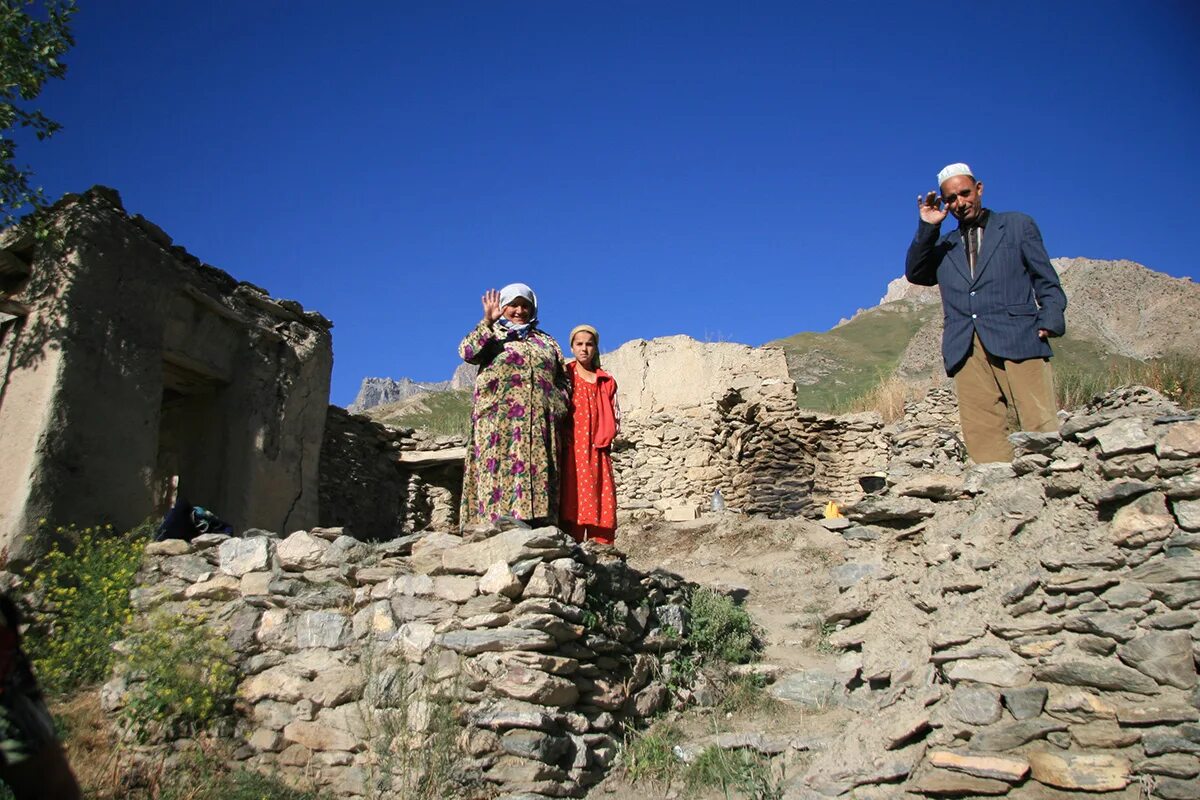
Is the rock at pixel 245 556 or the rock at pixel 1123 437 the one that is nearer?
the rock at pixel 1123 437

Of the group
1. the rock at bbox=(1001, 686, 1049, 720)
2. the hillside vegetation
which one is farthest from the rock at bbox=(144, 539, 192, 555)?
the hillside vegetation

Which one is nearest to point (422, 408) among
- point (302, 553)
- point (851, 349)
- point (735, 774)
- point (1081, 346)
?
point (1081, 346)

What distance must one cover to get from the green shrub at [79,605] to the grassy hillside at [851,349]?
2434 centimetres

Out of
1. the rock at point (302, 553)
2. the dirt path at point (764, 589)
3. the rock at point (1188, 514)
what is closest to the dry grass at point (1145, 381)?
the dirt path at point (764, 589)

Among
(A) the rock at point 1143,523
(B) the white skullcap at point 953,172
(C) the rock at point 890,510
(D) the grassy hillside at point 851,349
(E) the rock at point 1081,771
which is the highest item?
(D) the grassy hillside at point 851,349

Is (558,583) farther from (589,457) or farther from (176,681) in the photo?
(176,681)

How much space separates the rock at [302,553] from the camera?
5051 millimetres

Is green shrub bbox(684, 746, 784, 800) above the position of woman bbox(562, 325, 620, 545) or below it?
below

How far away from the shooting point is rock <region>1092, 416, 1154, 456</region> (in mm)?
3477

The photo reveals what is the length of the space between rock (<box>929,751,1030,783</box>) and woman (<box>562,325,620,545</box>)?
2791mm

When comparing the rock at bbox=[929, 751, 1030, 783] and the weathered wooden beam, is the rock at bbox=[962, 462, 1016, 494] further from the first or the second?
the weathered wooden beam

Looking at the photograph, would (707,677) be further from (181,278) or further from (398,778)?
(181,278)

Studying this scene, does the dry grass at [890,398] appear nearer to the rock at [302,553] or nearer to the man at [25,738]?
the rock at [302,553]

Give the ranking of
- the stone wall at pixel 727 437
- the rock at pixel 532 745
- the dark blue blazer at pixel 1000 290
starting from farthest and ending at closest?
1. the stone wall at pixel 727 437
2. the dark blue blazer at pixel 1000 290
3. the rock at pixel 532 745
